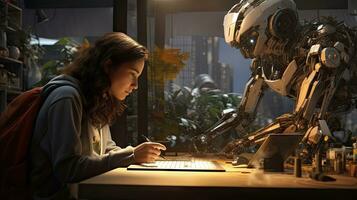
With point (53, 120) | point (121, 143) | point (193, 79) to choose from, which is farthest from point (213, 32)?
point (53, 120)

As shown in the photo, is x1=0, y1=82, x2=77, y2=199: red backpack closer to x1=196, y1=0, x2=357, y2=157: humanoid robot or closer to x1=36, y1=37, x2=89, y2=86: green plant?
x1=196, y1=0, x2=357, y2=157: humanoid robot

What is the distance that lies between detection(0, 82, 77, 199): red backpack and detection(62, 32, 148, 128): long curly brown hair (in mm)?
172

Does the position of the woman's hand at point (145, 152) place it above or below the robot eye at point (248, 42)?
below

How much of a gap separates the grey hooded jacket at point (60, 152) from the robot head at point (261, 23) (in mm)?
957

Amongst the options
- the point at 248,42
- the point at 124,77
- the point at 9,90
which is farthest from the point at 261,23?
the point at 9,90

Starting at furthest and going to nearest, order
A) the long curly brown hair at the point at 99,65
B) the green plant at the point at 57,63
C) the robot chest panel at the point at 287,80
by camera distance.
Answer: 1. the green plant at the point at 57,63
2. the robot chest panel at the point at 287,80
3. the long curly brown hair at the point at 99,65

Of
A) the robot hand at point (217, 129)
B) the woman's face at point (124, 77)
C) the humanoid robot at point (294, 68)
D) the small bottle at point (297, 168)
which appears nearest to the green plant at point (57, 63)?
the robot hand at point (217, 129)

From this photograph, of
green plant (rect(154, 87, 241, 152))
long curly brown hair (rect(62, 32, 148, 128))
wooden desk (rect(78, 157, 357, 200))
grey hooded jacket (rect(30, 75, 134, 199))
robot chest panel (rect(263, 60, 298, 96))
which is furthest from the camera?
green plant (rect(154, 87, 241, 152))

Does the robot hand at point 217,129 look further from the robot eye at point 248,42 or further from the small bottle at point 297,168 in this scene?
the small bottle at point 297,168

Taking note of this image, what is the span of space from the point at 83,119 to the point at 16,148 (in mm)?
247

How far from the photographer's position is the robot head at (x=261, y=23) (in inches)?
76.6

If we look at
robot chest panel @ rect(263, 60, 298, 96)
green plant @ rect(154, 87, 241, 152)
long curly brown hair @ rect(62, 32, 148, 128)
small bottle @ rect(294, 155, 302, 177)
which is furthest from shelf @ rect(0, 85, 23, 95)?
small bottle @ rect(294, 155, 302, 177)

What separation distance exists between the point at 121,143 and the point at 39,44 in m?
2.51

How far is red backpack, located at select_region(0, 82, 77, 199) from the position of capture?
4.21ft
